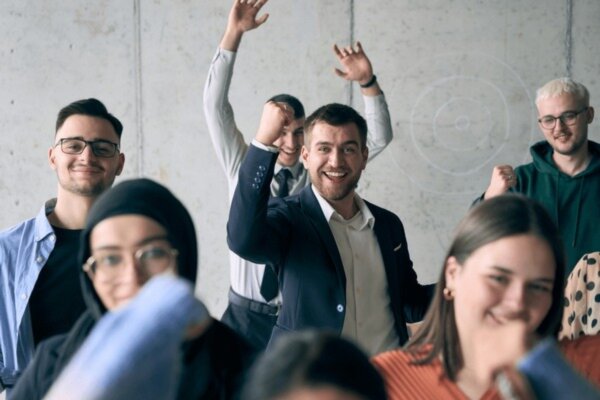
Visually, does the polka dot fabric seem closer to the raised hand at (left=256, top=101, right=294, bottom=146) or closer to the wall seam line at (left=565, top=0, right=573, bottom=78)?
the raised hand at (left=256, top=101, right=294, bottom=146)

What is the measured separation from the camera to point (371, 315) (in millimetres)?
3125

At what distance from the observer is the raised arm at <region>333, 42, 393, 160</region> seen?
4324mm

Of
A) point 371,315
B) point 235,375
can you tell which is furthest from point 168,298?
point 371,315

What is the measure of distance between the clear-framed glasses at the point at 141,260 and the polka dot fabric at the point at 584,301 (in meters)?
1.11

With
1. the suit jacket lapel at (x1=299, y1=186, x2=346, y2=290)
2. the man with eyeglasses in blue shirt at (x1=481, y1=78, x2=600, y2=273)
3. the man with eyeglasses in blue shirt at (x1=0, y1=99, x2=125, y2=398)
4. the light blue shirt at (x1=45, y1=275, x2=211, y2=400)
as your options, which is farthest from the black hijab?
the man with eyeglasses in blue shirt at (x1=481, y1=78, x2=600, y2=273)

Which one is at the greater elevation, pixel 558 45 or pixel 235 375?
pixel 558 45

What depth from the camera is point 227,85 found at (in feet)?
13.7

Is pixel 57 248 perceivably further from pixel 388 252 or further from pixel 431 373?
pixel 431 373

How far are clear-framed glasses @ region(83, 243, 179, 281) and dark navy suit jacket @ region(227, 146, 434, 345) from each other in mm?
1131

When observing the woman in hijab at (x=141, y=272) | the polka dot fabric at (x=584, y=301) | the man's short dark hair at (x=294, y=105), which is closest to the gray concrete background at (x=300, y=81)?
the man's short dark hair at (x=294, y=105)

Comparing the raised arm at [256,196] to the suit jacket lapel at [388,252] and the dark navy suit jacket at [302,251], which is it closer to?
the dark navy suit jacket at [302,251]

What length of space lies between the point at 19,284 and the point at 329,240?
1.03 m

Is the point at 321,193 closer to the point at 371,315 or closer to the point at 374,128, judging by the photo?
the point at 371,315

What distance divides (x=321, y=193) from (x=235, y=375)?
1591 millimetres
